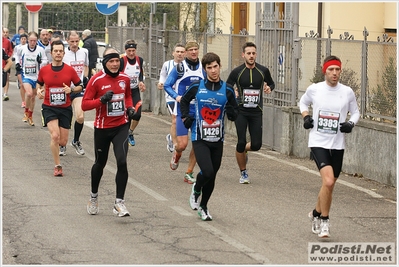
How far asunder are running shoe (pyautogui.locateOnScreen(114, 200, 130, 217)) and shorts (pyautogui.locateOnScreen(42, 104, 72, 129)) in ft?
13.1

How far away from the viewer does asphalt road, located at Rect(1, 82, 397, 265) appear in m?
9.07

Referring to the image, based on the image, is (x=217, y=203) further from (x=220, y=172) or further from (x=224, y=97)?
(x=220, y=172)

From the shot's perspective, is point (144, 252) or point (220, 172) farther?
point (220, 172)

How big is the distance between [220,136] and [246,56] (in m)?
2.99

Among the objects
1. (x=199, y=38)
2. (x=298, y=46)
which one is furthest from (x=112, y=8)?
(x=298, y=46)

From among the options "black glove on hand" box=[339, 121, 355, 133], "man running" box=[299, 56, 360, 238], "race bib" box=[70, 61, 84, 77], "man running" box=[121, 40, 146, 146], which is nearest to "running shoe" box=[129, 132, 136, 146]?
"man running" box=[121, 40, 146, 146]

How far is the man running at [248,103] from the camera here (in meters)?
13.6

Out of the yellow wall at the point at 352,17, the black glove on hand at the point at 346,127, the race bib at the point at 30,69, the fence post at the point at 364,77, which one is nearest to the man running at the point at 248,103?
the fence post at the point at 364,77

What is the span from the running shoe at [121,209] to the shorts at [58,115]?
4.00m

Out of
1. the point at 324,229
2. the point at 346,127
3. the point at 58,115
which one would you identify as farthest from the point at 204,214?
the point at 58,115

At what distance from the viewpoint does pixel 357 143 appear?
1476 cm

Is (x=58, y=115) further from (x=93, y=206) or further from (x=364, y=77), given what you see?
(x=364, y=77)

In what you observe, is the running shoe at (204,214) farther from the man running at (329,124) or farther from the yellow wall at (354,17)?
the yellow wall at (354,17)

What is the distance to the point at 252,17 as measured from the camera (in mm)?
27438
